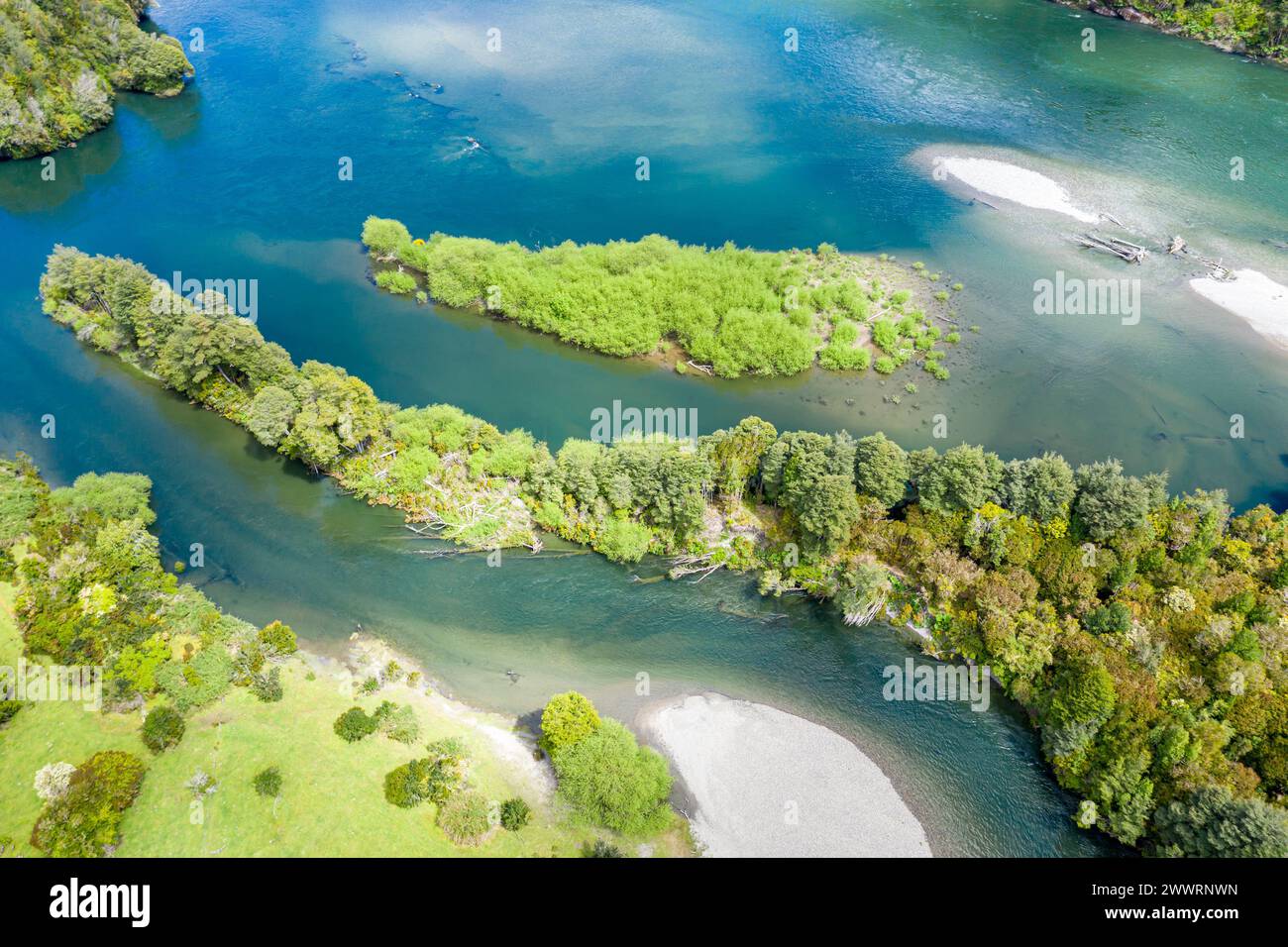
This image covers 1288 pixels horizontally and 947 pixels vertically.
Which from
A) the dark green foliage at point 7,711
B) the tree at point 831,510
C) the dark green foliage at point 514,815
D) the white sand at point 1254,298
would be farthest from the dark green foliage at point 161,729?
the white sand at point 1254,298

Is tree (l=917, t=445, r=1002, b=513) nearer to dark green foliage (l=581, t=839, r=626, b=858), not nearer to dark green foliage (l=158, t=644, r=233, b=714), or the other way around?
dark green foliage (l=581, t=839, r=626, b=858)

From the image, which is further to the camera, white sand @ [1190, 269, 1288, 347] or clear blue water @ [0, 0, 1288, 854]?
white sand @ [1190, 269, 1288, 347]

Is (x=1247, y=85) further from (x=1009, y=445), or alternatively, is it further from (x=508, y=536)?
(x=508, y=536)

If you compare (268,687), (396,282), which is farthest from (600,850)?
(396,282)

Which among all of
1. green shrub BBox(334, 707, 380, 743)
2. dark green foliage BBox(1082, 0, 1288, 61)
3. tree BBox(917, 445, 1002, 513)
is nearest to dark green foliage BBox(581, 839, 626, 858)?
green shrub BBox(334, 707, 380, 743)

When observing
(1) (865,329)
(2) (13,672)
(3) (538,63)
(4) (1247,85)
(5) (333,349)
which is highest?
(4) (1247,85)

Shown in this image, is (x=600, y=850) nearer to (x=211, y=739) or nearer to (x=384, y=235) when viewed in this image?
(x=211, y=739)

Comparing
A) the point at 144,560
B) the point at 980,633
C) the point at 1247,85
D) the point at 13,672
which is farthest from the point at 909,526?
the point at 1247,85
